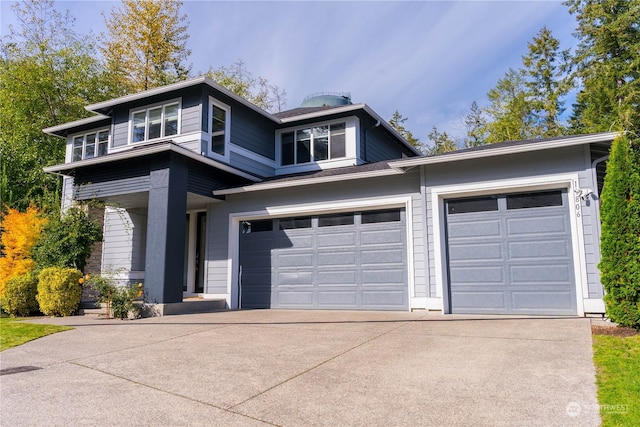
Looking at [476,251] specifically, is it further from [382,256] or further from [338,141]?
[338,141]

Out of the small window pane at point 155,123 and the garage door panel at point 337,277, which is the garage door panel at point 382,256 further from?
the small window pane at point 155,123

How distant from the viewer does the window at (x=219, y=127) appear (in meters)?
12.1

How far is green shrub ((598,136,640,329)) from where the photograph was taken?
5680 mm

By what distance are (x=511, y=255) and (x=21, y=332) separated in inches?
345

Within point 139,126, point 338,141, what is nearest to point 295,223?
point 338,141

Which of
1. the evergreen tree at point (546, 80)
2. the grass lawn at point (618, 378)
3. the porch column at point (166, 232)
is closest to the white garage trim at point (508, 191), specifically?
the grass lawn at point (618, 378)

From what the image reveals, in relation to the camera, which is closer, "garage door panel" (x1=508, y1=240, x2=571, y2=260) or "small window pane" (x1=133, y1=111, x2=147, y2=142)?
"garage door panel" (x1=508, y1=240, x2=571, y2=260)

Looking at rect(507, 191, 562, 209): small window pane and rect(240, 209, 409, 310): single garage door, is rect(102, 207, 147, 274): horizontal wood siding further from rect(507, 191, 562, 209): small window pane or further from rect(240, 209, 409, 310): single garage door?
rect(507, 191, 562, 209): small window pane

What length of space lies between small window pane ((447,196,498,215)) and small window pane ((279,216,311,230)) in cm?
354

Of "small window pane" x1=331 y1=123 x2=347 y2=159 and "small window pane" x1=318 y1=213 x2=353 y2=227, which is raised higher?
"small window pane" x1=331 y1=123 x2=347 y2=159

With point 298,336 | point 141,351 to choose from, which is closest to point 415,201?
point 298,336

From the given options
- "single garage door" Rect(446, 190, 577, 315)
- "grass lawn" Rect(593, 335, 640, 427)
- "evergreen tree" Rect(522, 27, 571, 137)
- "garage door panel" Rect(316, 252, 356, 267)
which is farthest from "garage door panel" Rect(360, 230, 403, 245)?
Answer: "evergreen tree" Rect(522, 27, 571, 137)

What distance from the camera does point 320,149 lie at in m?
13.8

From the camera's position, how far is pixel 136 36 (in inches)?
894
